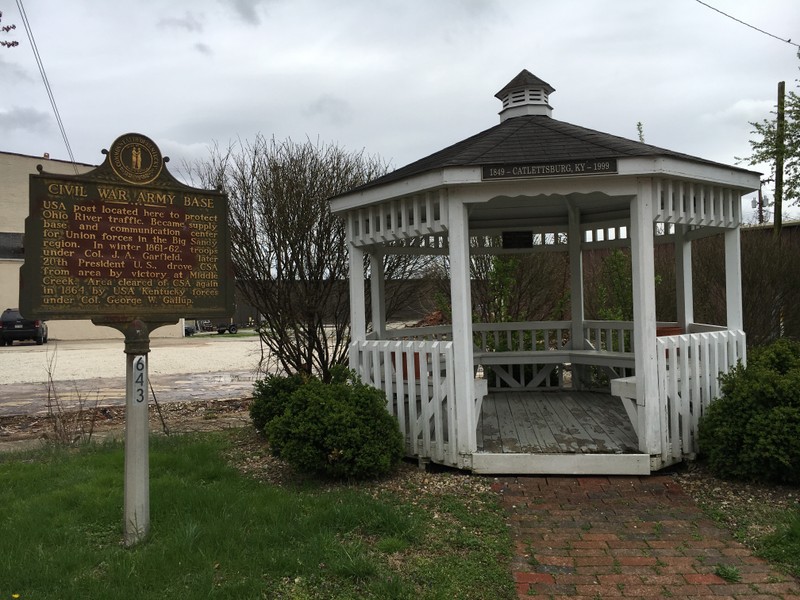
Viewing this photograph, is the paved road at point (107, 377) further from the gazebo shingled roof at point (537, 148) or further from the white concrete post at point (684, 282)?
the white concrete post at point (684, 282)

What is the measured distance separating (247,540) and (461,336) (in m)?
2.52

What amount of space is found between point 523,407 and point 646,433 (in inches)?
87.2

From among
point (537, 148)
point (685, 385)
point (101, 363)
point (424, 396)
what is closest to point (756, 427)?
point (685, 385)

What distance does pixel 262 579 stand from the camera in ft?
11.5

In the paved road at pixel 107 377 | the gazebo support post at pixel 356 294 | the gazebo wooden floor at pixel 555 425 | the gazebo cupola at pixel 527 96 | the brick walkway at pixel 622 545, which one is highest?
the gazebo cupola at pixel 527 96

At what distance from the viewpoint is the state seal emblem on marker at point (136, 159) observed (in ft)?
13.7

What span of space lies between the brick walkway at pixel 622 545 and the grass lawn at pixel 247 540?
0.21m

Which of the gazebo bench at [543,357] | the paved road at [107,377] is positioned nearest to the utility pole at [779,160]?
the gazebo bench at [543,357]

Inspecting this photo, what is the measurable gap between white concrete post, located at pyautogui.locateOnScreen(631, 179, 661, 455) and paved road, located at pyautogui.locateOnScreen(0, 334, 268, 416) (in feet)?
21.6

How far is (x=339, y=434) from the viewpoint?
5.07 metres

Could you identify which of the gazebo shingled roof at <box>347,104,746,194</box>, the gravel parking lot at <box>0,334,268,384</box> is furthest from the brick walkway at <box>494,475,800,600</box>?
the gravel parking lot at <box>0,334,268,384</box>

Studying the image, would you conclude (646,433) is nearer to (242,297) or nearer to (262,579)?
(262,579)

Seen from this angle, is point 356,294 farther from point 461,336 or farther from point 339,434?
point 339,434

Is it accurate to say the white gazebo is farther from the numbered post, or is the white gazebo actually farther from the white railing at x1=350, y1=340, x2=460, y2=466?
the numbered post
